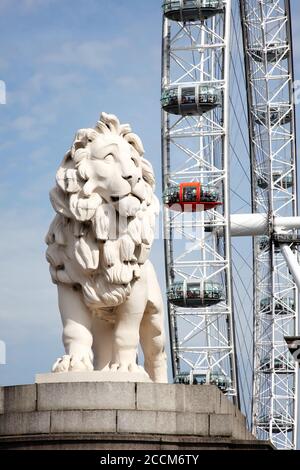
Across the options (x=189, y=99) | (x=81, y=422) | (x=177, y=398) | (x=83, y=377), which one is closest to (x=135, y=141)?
(x=83, y=377)

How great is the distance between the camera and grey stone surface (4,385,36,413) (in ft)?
36.2

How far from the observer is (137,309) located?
1230cm

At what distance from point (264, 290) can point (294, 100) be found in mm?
6251

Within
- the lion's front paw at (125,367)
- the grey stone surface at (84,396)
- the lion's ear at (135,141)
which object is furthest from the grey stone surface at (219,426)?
the lion's ear at (135,141)

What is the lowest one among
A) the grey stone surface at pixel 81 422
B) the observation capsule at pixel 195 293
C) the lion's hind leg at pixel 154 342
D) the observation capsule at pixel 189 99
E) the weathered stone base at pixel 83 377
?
the grey stone surface at pixel 81 422

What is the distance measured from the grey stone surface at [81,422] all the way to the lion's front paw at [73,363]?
0.87 meters

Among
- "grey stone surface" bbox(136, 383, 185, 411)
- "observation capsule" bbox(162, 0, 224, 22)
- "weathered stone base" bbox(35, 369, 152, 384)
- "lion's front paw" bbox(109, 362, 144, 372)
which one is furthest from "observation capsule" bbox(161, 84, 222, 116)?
"grey stone surface" bbox(136, 383, 185, 411)

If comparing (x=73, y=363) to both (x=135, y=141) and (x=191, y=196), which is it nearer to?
(x=135, y=141)

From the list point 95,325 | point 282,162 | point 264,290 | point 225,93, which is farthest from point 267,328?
point 95,325

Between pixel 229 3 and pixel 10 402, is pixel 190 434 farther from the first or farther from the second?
pixel 229 3

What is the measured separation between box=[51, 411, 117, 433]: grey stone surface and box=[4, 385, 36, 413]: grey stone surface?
295 mm

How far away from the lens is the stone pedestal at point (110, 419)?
35.4 feet

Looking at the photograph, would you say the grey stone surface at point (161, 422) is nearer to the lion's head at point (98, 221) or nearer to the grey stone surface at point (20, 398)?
the grey stone surface at point (20, 398)

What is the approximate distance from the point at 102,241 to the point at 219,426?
1988 millimetres
